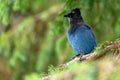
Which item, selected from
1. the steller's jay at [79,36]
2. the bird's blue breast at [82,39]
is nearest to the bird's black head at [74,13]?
the steller's jay at [79,36]

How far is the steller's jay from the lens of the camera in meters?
4.71

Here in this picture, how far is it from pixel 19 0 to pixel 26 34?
9.75 ft

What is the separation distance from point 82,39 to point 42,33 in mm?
3676

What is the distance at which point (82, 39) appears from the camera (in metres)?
4.78

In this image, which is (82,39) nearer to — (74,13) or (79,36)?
(79,36)

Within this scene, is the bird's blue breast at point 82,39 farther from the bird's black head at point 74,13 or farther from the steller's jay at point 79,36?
the bird's black head at point 74,13

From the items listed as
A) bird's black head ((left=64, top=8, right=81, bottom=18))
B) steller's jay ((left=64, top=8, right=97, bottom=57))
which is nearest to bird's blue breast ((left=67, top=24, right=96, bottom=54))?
steller's jay ((left=64, top=8, right=97, bottom=57))

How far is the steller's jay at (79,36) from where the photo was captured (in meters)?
4.71

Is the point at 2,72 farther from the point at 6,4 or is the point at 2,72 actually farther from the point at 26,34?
the point at 6,4

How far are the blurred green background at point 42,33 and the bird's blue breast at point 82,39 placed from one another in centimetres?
16

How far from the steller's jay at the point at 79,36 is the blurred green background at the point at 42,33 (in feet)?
0.31

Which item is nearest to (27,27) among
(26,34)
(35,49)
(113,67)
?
(26,34)

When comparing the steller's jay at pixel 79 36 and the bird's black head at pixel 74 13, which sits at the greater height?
the bird's black head at pixel 74 13

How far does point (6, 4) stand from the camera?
457cm
